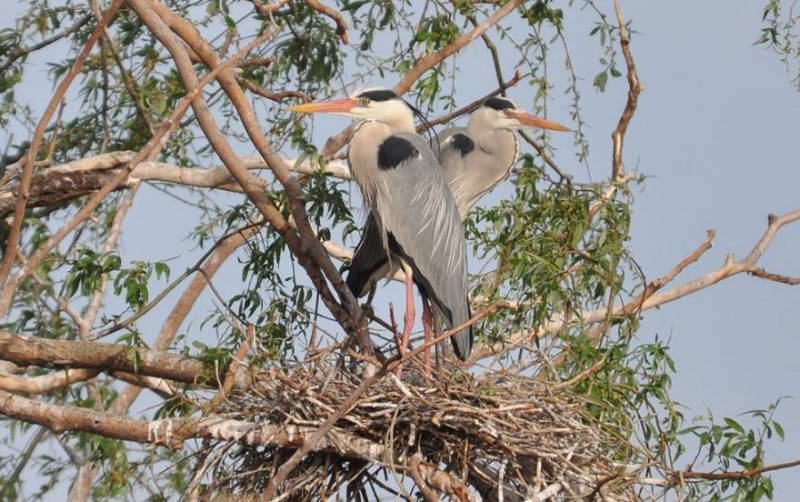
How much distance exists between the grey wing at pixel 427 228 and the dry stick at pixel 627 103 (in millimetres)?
628

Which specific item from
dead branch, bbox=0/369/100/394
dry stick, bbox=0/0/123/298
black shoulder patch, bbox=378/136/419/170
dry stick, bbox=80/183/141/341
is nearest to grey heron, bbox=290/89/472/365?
black shoulder patch, bbox=378/136/419/170

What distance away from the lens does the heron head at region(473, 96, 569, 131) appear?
17.4 feet

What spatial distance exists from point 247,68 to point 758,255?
80.5 inches

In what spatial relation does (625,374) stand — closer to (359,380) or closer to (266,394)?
(359,380)

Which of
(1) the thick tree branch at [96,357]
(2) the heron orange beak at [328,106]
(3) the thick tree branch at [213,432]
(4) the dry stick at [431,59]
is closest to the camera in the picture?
(3) the thick tree branch at [213,432]

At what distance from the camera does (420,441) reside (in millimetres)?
3773

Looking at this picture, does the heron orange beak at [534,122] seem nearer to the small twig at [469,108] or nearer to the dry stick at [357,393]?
the small twig at [469,108]

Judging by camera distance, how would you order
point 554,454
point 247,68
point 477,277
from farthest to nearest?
point 247,68, point 477,277, point 554,454

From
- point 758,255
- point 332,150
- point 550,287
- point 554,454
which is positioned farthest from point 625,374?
point 332,150

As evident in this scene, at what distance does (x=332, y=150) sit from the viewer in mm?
5312

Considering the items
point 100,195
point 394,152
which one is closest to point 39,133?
point 100,195

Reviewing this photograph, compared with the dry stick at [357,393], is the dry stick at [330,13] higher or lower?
higher

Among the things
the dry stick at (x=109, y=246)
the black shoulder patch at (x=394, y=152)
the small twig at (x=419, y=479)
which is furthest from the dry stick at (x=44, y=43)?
the small twig at (x=419, y=479)

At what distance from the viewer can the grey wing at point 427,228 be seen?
473 cm
